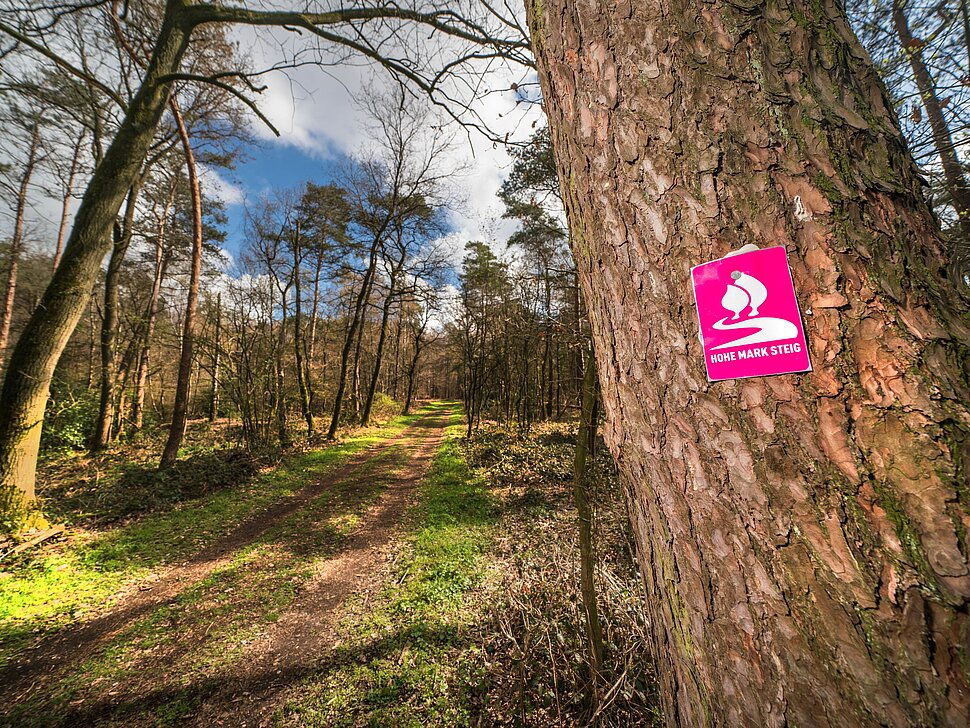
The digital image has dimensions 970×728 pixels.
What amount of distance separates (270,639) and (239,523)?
3.00m

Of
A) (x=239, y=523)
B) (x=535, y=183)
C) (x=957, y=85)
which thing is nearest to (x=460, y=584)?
(x=239, y=523)

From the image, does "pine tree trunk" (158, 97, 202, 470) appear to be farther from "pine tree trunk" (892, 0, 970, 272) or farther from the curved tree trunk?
"pine tree trunk" (892, 0, 970, 272)

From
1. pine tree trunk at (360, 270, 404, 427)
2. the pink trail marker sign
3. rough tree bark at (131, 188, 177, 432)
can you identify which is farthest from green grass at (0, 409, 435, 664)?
rough tree bark at (131, 188, 177, 432)

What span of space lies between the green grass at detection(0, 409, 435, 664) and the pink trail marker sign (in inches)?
221

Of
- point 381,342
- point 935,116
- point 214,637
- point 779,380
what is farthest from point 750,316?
point 381,342

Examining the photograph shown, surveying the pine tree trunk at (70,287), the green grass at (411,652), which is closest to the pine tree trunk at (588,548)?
the green grass at (411,652)

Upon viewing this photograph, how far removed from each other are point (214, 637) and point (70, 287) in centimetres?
496

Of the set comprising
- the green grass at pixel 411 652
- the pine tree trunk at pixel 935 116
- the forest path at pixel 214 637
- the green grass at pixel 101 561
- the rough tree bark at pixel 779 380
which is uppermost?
the pine tree trunk at pixel 935 116

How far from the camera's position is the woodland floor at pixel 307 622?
2.81 metres

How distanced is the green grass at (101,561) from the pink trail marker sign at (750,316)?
5.61m

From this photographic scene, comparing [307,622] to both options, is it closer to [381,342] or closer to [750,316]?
[750,316]

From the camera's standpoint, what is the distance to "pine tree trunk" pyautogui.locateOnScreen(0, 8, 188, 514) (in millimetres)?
4641

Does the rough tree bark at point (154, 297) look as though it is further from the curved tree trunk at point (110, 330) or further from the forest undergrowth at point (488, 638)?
the forest undergrowth at point (488, 638)

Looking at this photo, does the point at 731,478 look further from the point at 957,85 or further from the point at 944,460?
the point at 957,85
